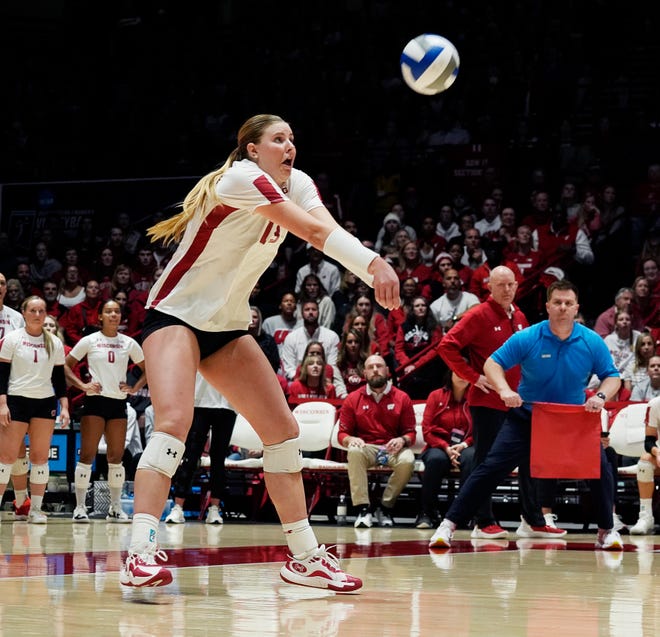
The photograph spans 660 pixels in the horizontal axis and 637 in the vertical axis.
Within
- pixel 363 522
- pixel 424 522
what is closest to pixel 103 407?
pixel 363 522

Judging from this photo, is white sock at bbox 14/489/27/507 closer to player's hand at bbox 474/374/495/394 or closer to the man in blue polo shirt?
player's hand at bbox 474/374/495/394

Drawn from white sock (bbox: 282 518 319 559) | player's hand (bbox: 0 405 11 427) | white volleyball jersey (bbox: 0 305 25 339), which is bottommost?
white sock (bbox: 282 518 319 559)

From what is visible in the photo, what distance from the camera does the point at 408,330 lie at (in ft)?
45.9

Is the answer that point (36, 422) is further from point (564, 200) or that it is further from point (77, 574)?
point (564, 200)

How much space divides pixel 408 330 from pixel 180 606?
957 centimetres

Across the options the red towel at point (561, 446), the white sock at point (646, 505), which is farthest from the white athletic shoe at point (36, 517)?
the white sock at point (646, 505)

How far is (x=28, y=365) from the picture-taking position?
1153 cm

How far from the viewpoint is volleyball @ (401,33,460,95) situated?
8406 mm

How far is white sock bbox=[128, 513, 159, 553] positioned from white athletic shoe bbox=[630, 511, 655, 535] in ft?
22.1

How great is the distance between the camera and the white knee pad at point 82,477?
11992 millimetres

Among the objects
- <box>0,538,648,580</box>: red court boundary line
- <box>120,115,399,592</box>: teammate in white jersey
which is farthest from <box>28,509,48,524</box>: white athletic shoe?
<box>120,115,399,592</box>: teammate in white jersey

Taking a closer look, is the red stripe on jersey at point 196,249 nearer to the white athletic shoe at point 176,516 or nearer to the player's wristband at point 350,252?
the player's wristband at point 350,252

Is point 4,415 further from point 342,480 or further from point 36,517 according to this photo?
point 342,480

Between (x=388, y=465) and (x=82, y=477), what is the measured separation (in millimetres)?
3152
